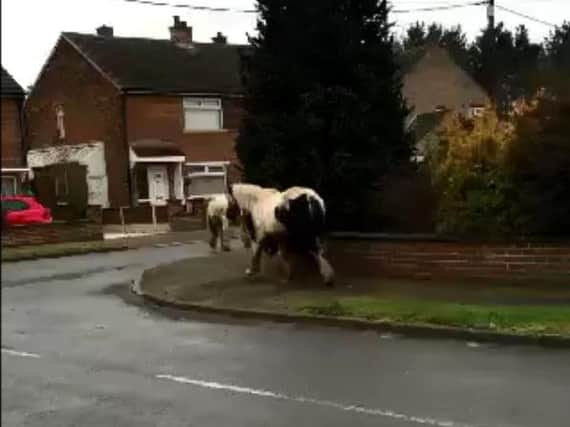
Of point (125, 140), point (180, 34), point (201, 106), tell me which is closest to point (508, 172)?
point (125, 140)

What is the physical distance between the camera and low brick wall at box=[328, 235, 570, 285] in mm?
13141

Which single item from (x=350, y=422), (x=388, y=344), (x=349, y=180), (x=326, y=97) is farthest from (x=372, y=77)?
(x=350, y=422)

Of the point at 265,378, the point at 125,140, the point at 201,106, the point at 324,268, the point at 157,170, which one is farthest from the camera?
the point at 201,106

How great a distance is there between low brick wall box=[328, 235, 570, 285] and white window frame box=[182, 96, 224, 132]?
2744 centimetres

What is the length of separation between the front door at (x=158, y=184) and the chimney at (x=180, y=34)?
7.91 meters

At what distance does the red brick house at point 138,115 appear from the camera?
40281mm

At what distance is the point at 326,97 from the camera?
15.5 m

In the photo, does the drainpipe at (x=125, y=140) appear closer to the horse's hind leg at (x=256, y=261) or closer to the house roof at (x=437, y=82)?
the house roof at (x=437, y=82)

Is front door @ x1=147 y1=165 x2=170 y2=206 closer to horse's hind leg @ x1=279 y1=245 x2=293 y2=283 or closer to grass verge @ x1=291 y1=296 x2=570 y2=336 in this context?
horse's hind leg @ x1=279 y1=245 x2=293 y2=283

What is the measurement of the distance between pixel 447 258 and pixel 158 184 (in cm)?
2854

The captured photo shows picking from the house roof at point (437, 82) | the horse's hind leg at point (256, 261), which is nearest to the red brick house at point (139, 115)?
the house roof at point (437, 82)

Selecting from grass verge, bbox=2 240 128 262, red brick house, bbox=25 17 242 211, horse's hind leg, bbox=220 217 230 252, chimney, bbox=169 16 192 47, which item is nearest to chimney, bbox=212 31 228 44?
chimney, bbox=169 16 192 47

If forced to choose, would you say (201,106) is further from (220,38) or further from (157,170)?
(220,38)

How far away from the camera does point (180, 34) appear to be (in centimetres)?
4622
